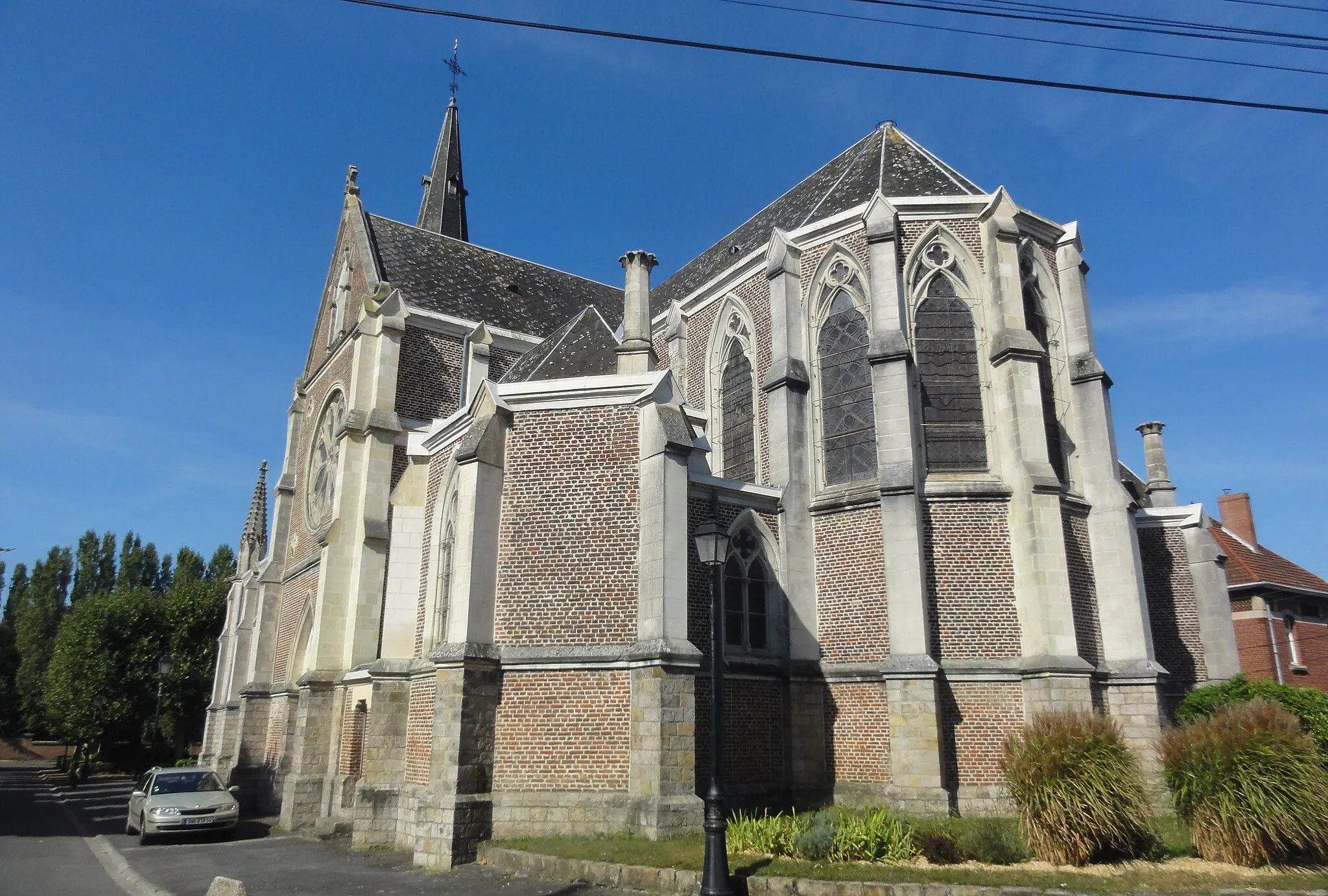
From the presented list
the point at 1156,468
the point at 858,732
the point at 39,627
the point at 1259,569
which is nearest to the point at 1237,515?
the point at 1259,569

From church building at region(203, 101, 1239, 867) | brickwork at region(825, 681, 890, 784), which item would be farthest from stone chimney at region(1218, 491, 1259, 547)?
brickwork at region(825, 681, 890, 784)

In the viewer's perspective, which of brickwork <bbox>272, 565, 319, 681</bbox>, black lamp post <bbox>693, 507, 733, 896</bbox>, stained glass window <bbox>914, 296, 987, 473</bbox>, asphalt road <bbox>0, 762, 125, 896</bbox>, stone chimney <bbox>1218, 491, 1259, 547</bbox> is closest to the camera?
black lamp post <bbox>693, 507, 733, 896</bbox>

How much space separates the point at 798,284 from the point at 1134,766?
12.1 meters

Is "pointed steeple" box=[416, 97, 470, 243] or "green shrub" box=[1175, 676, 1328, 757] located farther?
"pointed steeple" box=[416, 97, 470, 243]

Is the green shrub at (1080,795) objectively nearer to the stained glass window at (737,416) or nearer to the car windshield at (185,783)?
the stained glass window at (737,416)

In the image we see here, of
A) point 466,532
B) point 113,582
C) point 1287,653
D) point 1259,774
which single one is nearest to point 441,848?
point 466,532

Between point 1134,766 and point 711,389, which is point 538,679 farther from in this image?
point 711,389

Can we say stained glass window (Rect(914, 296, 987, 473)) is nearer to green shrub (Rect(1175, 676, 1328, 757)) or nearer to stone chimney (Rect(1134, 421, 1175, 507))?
green shrub (Rect(1175, 676, 1328, 757))

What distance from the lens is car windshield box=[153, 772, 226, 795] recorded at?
696 inches

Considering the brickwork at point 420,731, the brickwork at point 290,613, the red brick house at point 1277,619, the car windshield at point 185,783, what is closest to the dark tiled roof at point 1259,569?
the red brick house at point 1277,619

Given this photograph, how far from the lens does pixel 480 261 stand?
90.2ft

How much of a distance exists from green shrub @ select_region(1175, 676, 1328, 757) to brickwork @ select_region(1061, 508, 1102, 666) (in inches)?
74.5

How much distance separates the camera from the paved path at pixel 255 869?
1106 cm

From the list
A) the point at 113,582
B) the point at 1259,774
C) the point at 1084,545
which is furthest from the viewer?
the point at 113,582
